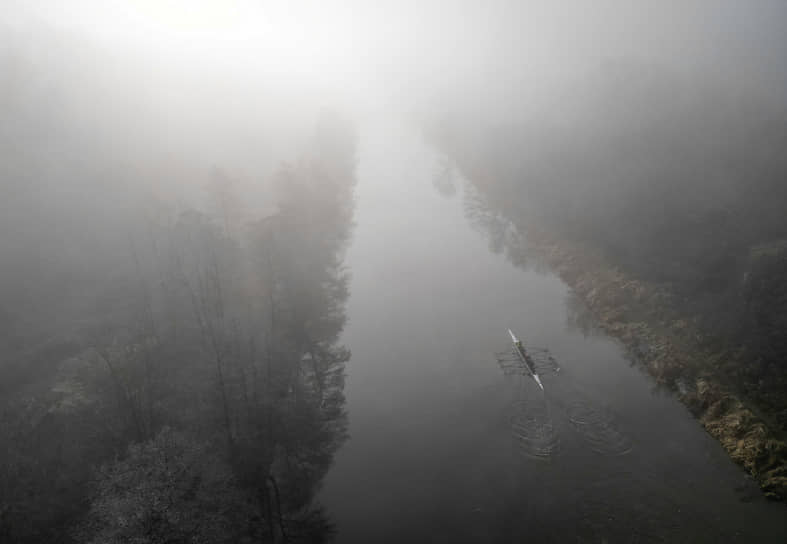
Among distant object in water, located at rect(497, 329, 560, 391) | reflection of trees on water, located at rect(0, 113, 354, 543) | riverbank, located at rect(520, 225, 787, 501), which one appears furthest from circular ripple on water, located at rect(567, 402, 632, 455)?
Result: reflection of trees on water, located at rect(0, 113, 354, 543)

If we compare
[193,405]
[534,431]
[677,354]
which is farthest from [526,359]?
[193,405]

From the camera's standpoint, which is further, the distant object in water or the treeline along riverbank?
the distant object in water

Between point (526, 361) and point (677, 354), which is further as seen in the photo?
point (526, 361)

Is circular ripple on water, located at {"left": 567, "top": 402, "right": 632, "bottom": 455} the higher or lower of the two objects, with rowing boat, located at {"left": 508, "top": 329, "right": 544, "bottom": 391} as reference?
lower

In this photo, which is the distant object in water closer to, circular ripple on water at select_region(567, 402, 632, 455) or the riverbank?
circular ripple on water at select_region(567, 402, 632, 455)

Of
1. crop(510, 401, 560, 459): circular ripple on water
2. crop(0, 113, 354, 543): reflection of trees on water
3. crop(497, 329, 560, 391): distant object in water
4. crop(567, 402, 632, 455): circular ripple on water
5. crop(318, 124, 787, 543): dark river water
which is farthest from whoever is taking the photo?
crop(497, 329, 560, 391): distant object in water

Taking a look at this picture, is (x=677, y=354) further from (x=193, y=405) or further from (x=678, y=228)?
(x=193, y=405)

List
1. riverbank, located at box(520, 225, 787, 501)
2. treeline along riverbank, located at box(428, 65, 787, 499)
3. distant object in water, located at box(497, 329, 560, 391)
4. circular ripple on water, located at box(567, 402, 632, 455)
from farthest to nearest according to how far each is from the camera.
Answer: distant object in water, located at box(497, 329, 560, 391)
treeline along riverbank, located at box(428, 65, 787, 499)
circular ripple on water, located at box(567, 402, 632, 455)
riverbank, located at box(520, 225, 787, 501)
